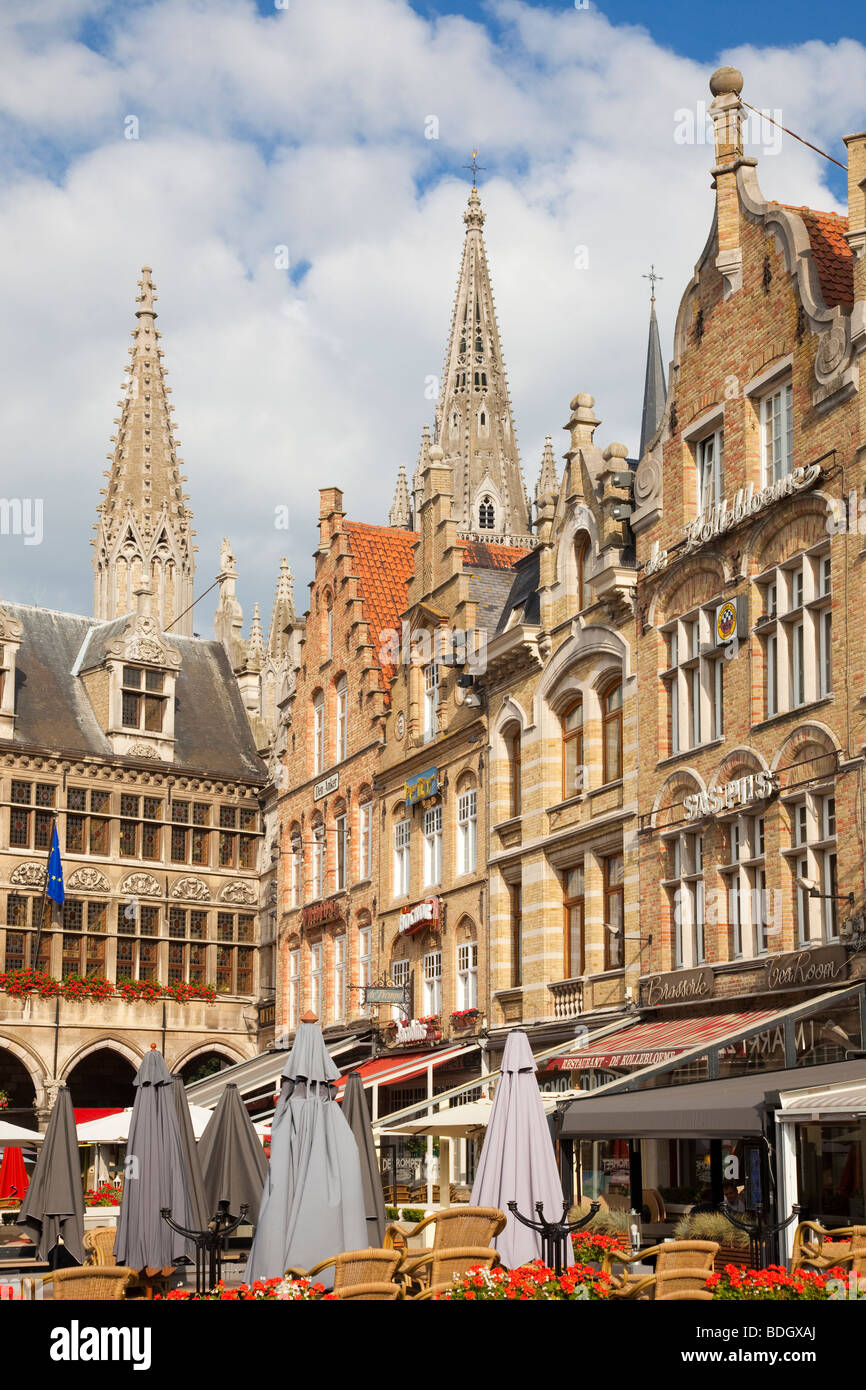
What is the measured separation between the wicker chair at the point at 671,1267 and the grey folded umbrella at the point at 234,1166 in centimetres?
451

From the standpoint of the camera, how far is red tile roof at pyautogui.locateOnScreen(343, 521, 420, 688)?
36.7m

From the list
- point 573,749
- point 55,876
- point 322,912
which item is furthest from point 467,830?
point 55,876

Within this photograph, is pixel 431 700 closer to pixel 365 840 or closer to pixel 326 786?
pixel 365 840

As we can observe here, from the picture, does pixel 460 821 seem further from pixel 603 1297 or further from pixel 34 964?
pixel 603 1297

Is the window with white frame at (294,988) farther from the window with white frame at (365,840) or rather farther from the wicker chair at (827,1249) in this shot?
the wicker chair at (827,1249)

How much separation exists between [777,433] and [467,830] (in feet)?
36.4

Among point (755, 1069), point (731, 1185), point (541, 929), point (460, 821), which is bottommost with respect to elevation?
point (731, 1185)

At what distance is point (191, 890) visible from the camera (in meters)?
42.2

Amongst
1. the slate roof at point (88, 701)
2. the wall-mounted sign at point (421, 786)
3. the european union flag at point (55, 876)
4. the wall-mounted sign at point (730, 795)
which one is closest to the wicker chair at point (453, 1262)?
the wall-mounted sign at point (730, 795)

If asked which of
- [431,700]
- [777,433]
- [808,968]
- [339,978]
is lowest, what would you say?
[808,968]

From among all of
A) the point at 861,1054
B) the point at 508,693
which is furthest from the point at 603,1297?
the point at 508,693

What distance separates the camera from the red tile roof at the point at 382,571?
36.7 m

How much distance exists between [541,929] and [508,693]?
415 cm
